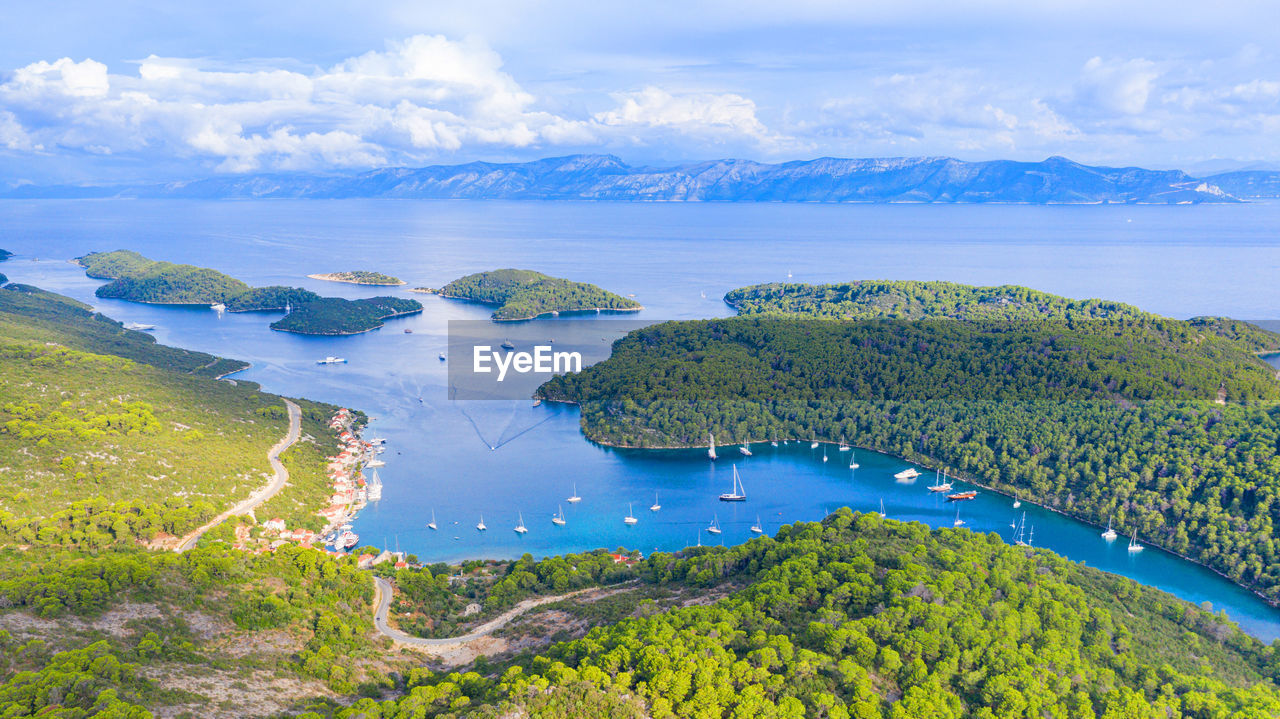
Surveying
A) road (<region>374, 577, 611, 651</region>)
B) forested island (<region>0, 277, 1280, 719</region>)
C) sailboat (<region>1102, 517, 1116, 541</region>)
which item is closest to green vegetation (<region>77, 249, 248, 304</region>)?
forested island (<region>0, 277, 1280, 719</region>)

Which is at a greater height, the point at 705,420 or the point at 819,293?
the point at 819,293

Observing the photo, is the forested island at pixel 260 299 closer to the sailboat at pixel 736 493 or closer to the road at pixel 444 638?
the sailboat at pixel 736 493

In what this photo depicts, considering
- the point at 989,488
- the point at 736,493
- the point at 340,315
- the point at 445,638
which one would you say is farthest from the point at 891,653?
the point at 340,315

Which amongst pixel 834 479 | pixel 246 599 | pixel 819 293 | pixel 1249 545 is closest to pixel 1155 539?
pixel 1249 545

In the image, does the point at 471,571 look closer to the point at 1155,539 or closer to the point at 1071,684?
the point at 1071,684

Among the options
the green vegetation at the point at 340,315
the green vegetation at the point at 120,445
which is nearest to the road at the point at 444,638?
the green vegetation at the point at 120,445

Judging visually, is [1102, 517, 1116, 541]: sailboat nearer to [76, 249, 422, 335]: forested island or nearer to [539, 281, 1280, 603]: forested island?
[539, 281, 1280, 603]: forested island

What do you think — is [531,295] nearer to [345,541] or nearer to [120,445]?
[120,445]

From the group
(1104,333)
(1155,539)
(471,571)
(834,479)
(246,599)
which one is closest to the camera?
(246,599)
